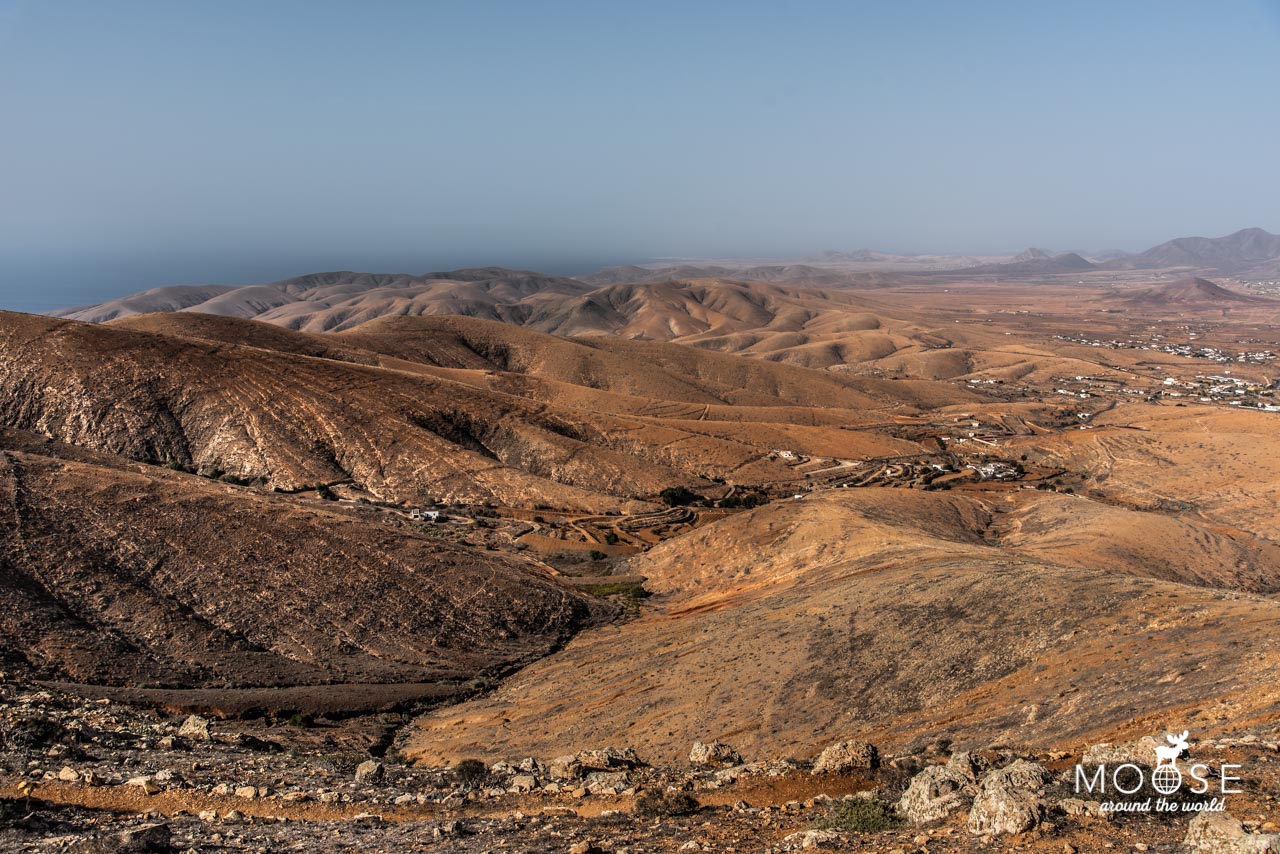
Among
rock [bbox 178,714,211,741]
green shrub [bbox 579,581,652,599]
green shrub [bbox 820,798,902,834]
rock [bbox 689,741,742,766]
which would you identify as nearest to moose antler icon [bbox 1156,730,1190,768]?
green shrub [bbox 820,798,902,834]

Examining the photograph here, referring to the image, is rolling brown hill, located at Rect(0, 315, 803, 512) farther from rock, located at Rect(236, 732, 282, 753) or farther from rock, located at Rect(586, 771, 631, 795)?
rock, located at Rect(586, 771, 631, 795)

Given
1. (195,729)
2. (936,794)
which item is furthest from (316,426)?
(936,794)

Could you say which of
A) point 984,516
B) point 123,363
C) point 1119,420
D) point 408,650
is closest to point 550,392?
point 123,363

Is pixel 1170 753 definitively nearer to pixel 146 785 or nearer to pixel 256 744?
pixel 146 785

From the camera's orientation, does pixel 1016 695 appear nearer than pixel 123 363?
Yes

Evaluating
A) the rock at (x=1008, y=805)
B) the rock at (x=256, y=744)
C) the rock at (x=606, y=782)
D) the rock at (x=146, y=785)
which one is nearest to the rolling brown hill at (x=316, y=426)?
the rock at (x=256, y=744)

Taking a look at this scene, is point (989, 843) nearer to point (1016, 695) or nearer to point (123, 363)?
point (1016, 695)
